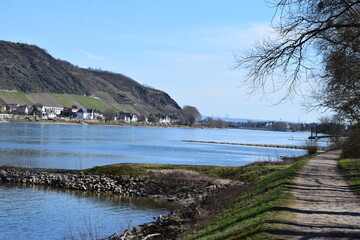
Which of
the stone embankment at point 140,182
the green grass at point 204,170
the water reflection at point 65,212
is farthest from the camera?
the green grass at point 204,170

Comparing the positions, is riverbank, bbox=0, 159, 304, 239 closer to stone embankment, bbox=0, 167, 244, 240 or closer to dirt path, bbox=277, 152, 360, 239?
stone embankment, bbox=0, 167, 244, 240

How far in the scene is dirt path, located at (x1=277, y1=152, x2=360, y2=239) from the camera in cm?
955

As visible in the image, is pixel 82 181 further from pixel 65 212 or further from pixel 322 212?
pixel 322 212

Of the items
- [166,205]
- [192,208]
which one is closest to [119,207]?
[166,205]

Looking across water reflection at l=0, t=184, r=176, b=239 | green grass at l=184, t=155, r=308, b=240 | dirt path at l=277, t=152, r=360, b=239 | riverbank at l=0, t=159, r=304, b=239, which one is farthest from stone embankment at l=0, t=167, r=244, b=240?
green grass at l=184, t=155, r=308, b=240

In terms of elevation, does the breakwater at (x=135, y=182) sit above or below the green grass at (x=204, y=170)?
below

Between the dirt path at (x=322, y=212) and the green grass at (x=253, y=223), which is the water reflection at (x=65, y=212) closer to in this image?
the green grass at (x=253, y=223)

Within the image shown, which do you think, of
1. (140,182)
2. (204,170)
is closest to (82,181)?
(140,182)

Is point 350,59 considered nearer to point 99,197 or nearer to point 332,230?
point 332,230

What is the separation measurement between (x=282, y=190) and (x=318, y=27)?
20.0ft

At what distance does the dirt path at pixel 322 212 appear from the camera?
955 cm

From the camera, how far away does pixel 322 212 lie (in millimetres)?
11836

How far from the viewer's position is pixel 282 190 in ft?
52.7

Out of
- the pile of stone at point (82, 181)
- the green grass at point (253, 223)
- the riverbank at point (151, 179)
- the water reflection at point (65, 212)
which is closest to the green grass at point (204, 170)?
the riverbank at point (151, 179)
